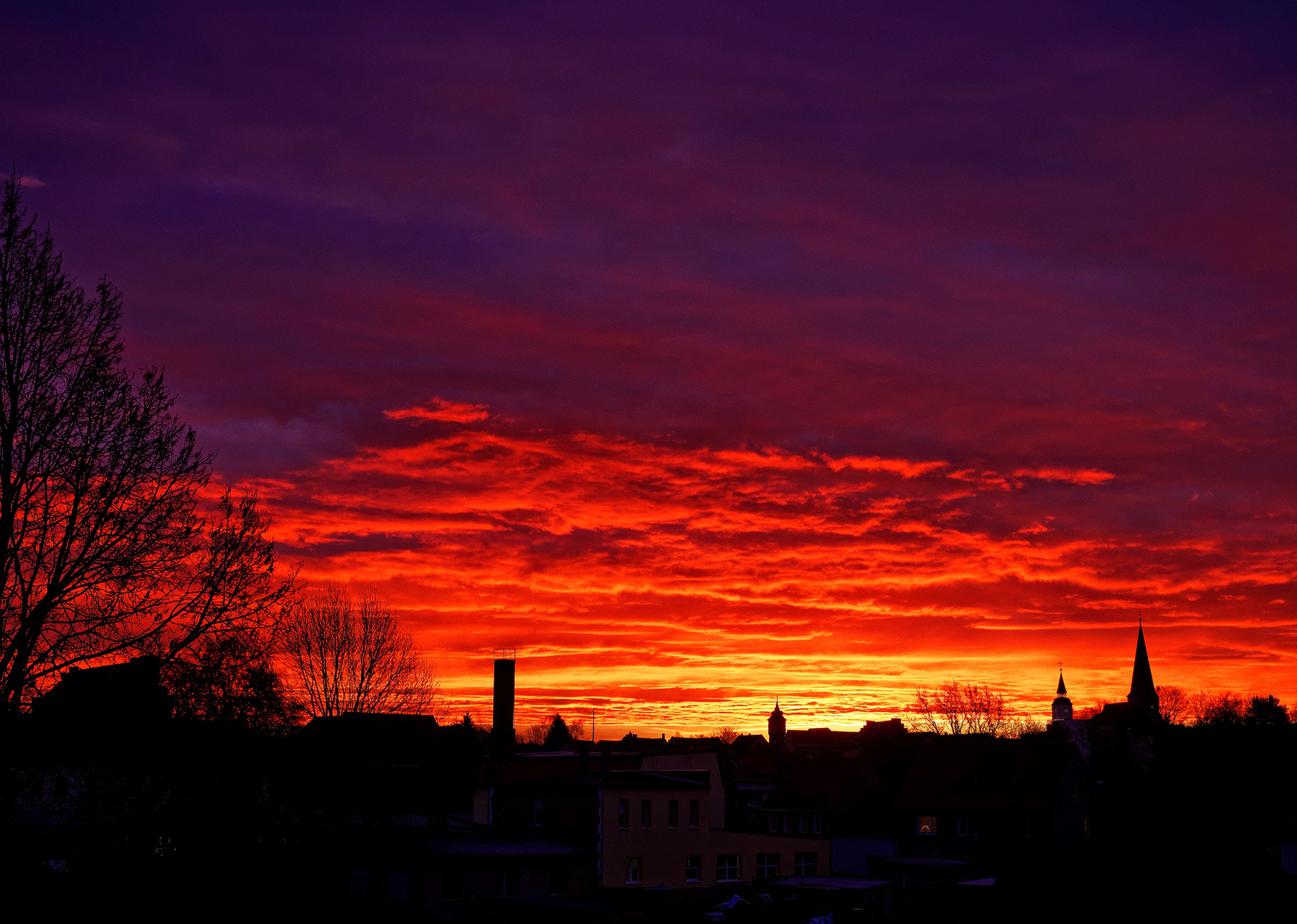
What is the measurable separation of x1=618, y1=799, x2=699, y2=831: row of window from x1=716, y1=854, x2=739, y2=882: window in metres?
3.22

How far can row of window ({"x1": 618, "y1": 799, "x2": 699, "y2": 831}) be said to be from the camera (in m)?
62.2

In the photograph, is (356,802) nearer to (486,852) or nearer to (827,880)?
(486,852)

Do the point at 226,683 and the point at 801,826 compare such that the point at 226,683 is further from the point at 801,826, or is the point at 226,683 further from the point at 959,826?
the point at 801,826

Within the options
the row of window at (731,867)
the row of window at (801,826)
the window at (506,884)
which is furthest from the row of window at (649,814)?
the row of window at (801,826)

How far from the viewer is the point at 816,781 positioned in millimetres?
88188

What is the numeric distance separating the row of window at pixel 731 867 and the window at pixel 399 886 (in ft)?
47.8

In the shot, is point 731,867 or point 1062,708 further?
point 1062,708

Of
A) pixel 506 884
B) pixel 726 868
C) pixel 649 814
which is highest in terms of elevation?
pixel 649 814

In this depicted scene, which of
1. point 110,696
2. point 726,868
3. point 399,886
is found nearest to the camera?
point 110,696

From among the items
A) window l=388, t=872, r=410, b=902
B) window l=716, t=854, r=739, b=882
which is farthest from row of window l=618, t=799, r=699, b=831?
window l=388, t=872, r=410, b=902

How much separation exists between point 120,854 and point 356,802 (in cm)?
2172

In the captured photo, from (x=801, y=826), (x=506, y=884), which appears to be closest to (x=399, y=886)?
(x=506, y=884)

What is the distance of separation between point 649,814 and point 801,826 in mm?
26097

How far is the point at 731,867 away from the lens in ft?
222
